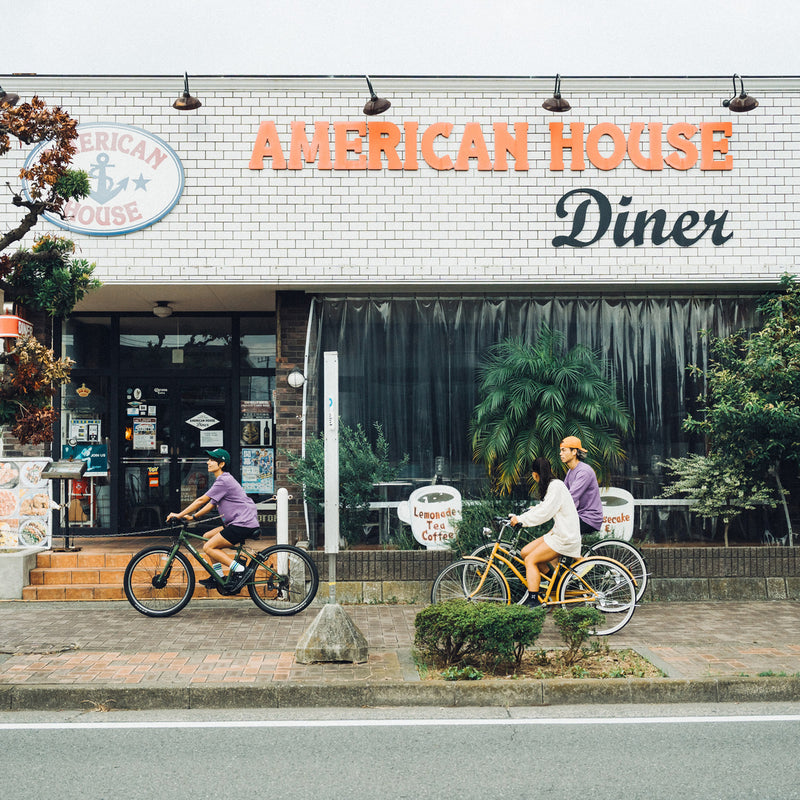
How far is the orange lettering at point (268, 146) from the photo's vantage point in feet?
35.3

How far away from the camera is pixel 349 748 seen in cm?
544

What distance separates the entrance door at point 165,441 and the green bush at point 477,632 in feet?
22.0

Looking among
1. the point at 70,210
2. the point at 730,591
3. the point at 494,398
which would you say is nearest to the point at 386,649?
the point at 494,398

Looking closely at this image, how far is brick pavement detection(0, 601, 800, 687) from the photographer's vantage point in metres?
6.79

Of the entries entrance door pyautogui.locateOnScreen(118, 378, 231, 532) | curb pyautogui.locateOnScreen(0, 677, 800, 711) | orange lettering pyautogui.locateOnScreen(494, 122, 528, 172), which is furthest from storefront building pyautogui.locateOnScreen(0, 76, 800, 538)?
curb pyautogui.locateOnScreen(0, 677, 800, 711)

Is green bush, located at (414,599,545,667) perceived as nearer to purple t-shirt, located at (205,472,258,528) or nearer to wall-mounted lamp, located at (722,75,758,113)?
purple t-shirt, located at (205,472,258,528)

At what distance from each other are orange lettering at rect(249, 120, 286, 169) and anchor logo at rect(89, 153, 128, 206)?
175 cm

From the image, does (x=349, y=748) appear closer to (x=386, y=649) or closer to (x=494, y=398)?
(x=386, y=649)

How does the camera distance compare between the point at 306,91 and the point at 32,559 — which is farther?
the point at 306,91

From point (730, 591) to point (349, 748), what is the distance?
623 cm

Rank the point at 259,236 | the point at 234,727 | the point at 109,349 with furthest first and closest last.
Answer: the point at 109,349 → the point at 259,236 → the point at 234,727

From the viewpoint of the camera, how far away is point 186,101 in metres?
10.6

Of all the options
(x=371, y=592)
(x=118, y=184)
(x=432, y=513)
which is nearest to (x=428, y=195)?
(x=118, y=184)

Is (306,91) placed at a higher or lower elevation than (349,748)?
higher
